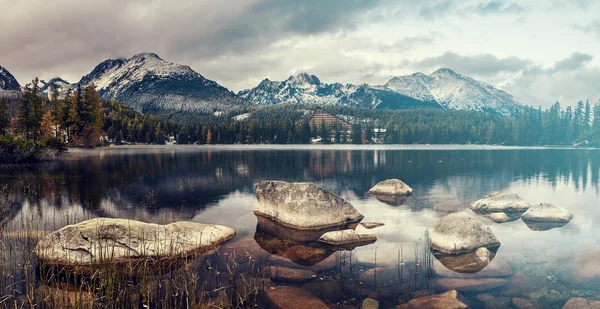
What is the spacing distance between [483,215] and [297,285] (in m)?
19.9

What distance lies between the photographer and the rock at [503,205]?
94.8 ft

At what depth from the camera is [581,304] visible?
12.9 metres

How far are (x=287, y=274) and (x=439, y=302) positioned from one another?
18.8 feet

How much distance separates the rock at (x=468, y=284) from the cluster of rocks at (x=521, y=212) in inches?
462

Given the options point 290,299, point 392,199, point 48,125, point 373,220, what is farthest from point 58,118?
point 290,299

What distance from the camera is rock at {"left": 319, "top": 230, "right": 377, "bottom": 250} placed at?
775 inches

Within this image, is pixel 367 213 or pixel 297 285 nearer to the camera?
pixel 297 285

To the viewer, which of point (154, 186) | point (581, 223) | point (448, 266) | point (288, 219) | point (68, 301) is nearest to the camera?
point (68, 301)

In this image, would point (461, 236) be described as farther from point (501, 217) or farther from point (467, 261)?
point (501, 217)

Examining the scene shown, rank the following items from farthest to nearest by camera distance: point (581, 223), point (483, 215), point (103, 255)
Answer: point (483, 215) → point (581, 223) → point (103, 255)

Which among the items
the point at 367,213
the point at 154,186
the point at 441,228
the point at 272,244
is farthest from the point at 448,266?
the point at 154,186

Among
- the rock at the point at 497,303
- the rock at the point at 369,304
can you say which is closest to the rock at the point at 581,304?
the rock at the point at 497,303

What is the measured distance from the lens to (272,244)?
19703 mm

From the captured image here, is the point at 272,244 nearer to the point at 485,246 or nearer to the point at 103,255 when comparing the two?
the point at 103,255
